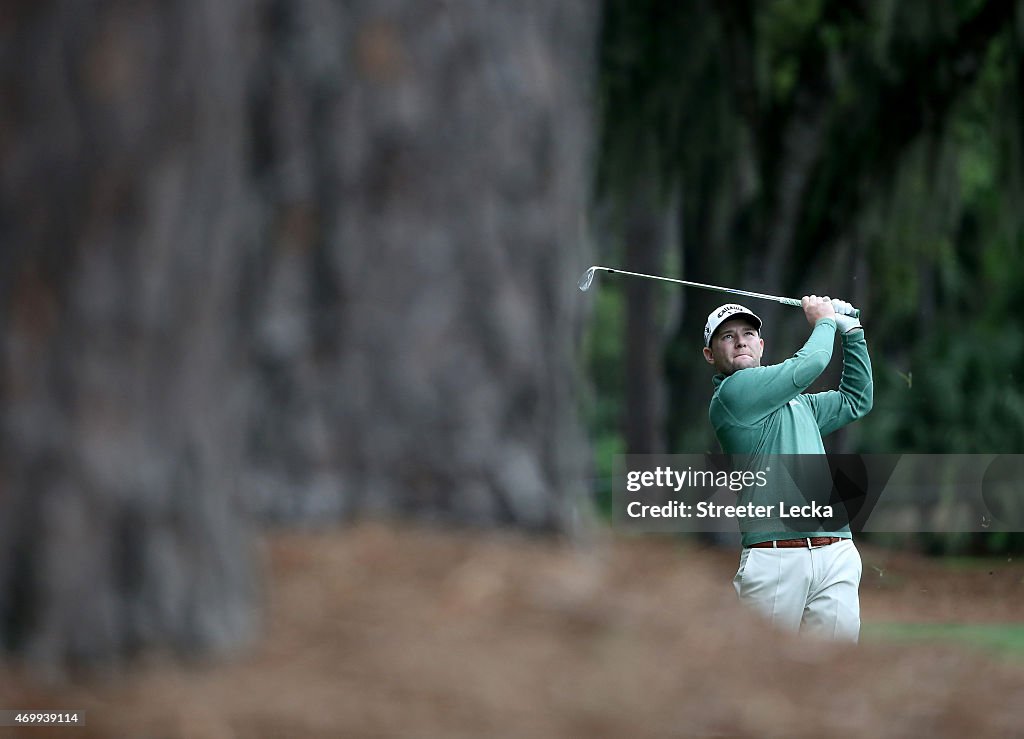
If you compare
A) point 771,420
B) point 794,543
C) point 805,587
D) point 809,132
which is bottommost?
point 805,587

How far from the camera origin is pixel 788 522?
Result: 5645mm

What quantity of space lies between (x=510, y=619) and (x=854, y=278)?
35.5 feet

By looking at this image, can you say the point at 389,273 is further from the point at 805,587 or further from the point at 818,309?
the point at 818,309

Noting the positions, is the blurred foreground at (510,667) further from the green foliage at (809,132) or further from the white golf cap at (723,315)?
the green foliage at (809,132)

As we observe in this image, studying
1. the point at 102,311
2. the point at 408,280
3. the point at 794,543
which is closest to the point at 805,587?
the point at 794,543

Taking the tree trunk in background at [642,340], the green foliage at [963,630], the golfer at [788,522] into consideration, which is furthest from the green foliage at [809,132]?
the golfer at [788,522]

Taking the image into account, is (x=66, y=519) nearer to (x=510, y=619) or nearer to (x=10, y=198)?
(x=10, y=198)

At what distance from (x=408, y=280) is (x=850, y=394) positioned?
3365mm

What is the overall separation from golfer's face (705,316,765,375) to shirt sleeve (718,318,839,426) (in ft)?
0.57

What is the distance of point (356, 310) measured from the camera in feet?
9.93

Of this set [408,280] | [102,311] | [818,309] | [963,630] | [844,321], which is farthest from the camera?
[963,630]

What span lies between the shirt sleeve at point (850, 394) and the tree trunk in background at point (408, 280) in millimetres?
3106

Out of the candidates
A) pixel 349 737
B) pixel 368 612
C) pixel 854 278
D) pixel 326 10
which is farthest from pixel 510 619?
pixel 854 278

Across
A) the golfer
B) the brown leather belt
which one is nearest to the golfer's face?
the golfer
